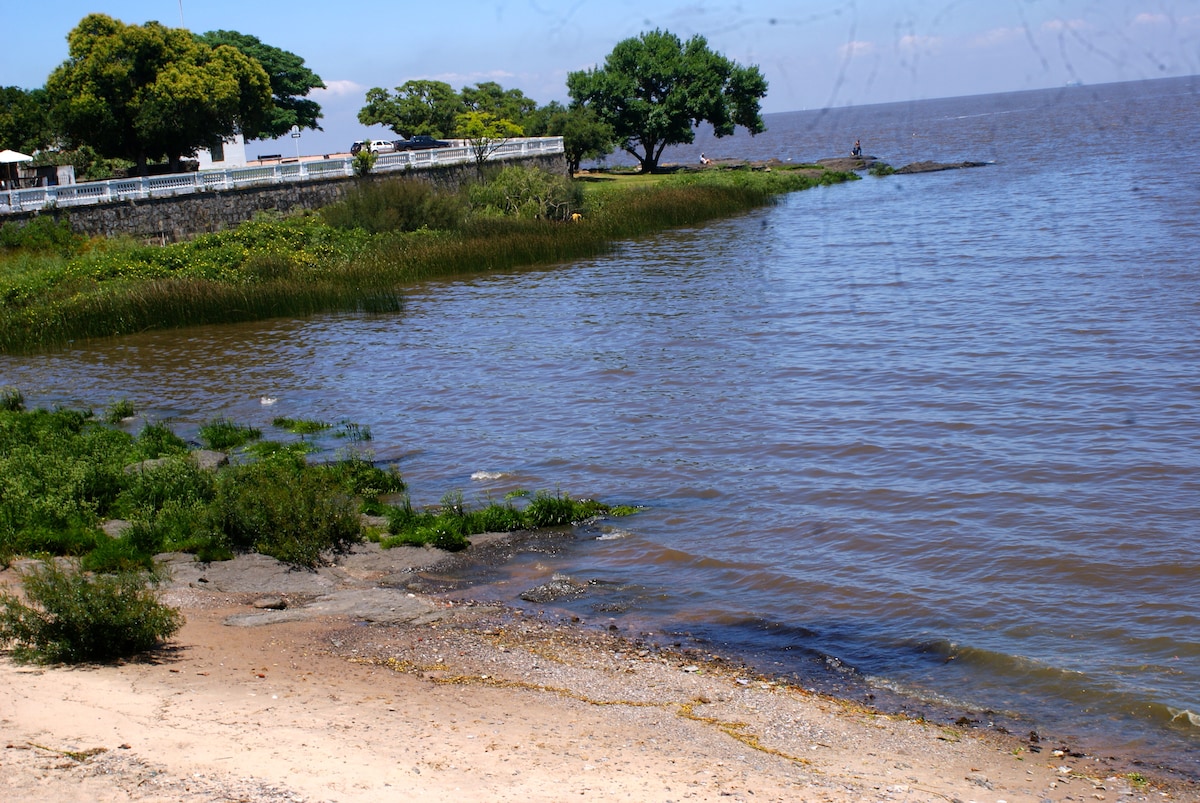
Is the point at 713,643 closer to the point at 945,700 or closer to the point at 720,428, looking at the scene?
the point at 945,700

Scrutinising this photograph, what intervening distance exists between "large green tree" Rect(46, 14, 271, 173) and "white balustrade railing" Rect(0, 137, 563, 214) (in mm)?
8899

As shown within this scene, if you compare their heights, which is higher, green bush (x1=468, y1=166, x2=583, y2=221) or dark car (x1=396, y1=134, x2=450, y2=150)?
dark car (x1=396, y1=134, x2=450, y2=150)

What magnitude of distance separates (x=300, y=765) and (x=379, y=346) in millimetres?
19786

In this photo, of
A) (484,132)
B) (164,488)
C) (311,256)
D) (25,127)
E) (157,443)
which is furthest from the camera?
(484,132)

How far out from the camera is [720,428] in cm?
1688

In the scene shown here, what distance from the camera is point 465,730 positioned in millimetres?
7191

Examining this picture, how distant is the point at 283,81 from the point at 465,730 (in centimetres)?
8092

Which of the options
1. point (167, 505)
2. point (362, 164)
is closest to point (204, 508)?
point (167, 505)

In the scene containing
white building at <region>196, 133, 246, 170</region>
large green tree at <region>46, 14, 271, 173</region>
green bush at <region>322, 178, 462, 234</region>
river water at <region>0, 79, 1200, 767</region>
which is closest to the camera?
river water at <region>0, 79, 1200, 767</region>

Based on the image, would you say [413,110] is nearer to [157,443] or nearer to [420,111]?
[420,111]

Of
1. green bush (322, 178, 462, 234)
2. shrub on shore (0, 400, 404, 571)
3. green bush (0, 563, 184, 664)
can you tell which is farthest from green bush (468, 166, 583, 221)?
green bush (0, 563, 184, 664)

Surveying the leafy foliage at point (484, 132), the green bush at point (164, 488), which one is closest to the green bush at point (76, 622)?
the green bush at point (164, 488)

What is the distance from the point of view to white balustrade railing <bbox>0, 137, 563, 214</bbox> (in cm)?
3284

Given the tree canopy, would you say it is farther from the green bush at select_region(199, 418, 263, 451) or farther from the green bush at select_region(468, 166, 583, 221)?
the green bush at select_region(199, 418, 263, 451)
